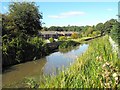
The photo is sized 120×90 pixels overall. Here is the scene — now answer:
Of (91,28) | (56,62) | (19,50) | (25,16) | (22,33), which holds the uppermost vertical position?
(91,28)

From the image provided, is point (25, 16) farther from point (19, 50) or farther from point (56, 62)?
point (56, 62)

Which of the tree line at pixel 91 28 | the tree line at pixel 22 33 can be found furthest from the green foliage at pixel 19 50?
the tree line at pixel 91 28

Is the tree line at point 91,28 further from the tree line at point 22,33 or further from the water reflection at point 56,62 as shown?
A: the water reflection at point 56,62

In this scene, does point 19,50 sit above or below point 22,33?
below

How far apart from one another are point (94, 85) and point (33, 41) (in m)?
21.4

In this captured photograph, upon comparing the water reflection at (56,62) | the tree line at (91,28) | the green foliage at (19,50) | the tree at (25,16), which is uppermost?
the tree line at (91,28)

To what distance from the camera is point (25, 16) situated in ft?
102

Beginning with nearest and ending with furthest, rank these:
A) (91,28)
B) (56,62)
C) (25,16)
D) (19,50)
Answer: (56,62) < (19,50) < (25,16) < (91,28)

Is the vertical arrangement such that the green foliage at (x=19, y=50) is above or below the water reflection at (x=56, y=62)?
above

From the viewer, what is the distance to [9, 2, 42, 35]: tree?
30.7m

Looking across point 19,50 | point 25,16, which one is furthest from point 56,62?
point 25,16

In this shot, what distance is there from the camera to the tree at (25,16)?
101 ft

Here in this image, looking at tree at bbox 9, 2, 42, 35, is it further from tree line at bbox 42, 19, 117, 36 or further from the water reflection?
tree line at bbox 42, 19, 117, 36

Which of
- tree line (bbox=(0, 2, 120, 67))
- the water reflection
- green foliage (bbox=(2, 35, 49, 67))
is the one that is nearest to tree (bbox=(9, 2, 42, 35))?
tree line (bbox=(0, 2, 120, 67))
